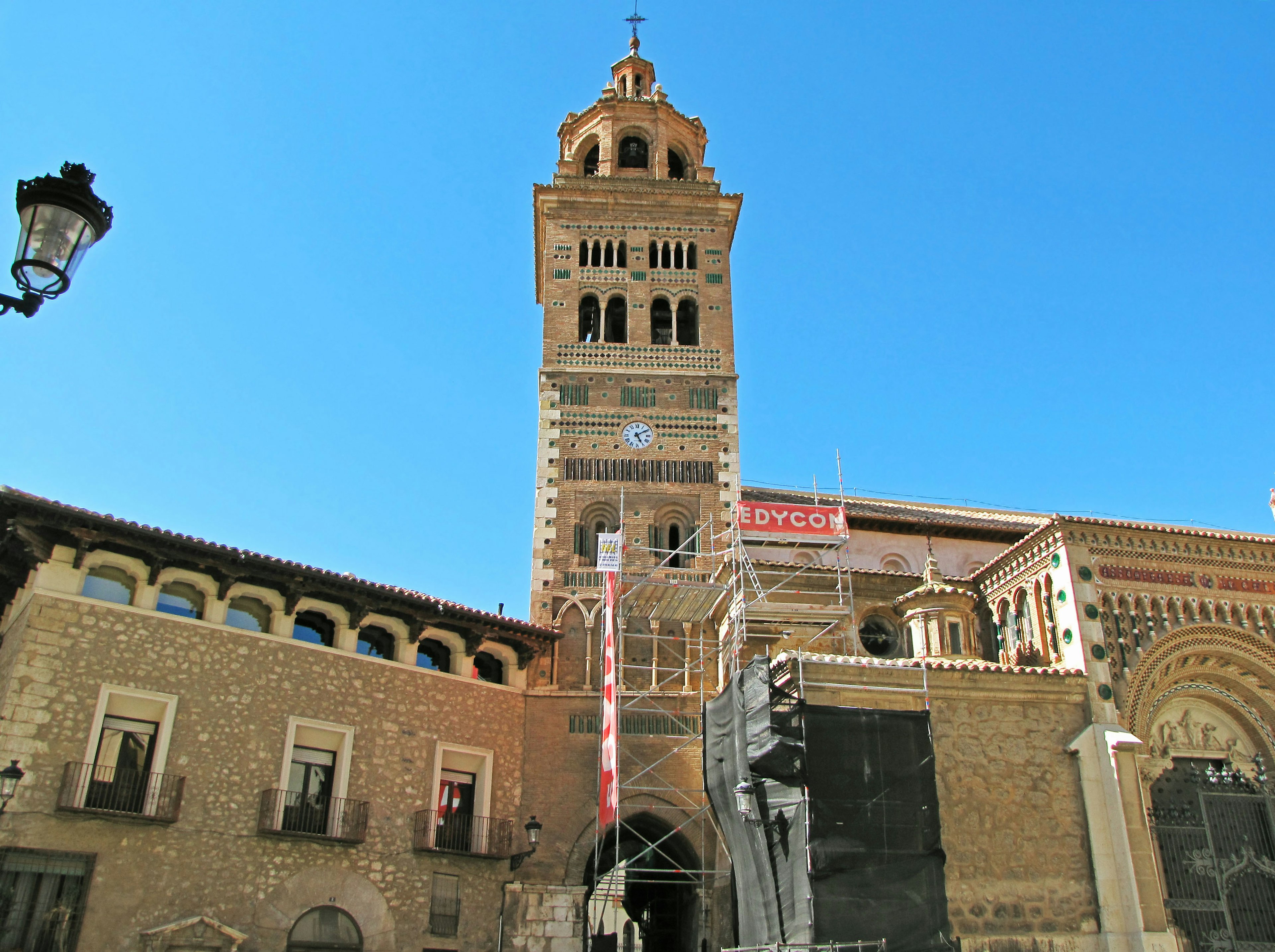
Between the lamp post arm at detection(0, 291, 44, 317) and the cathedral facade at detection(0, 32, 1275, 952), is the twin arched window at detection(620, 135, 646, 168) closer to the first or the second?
the cathedral facade at detection(0, 32, 1275, 952)

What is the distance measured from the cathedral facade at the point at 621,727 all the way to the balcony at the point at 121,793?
4cm

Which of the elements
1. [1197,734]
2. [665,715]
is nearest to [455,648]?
[665,715]

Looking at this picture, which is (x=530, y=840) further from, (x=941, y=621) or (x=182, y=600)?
(x=941, y=621)

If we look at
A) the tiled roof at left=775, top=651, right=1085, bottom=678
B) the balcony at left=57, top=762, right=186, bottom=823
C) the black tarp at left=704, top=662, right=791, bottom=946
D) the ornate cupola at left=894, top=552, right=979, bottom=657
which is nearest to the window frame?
the balcony at left=57, top=762, right=186, bottom=823

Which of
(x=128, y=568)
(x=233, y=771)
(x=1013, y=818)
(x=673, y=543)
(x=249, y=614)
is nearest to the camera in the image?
(x=233, y=771)

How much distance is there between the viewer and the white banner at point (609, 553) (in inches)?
809

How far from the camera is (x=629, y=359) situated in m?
25.4

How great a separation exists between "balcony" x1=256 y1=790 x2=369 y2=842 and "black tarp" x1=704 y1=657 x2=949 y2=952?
20.1 feet

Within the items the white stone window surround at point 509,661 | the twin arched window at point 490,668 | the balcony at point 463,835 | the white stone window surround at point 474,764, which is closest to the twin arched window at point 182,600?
the white stone window surround at point 474,764

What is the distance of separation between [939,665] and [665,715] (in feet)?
18.4

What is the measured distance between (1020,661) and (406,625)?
38.3ft

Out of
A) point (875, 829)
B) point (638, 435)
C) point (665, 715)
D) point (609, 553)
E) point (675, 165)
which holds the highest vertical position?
point (675, 165)

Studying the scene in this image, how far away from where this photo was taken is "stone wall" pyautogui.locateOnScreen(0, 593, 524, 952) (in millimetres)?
14789

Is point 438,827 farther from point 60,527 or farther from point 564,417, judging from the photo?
point 564,417
